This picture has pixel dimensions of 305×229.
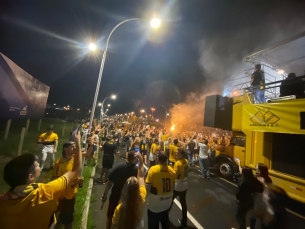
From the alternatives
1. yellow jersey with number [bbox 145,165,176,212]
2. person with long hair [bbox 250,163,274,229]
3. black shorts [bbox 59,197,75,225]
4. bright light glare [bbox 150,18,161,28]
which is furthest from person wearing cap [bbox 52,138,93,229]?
bright light glare [bbox 150,18,161,28]

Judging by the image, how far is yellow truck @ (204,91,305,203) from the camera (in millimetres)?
4789

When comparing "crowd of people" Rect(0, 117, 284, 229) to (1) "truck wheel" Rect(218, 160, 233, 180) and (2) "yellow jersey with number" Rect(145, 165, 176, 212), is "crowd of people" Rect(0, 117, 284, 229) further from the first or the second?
(1) "truck wheel" Rect(218, 160, 233, 180)

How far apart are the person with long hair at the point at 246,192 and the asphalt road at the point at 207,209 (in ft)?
3.54

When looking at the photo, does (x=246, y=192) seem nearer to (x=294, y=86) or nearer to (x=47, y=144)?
(x=294, y=86)

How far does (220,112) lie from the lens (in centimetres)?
784

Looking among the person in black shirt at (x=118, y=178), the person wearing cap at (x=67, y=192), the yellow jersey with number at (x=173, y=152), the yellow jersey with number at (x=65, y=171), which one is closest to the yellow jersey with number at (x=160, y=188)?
the person in black shirt at (x=118, y=178)

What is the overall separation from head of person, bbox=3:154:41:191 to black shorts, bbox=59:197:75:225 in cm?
168

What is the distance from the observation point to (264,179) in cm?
314

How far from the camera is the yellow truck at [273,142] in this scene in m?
4.79

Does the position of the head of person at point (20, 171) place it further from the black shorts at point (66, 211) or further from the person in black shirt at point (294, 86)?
the person in black shirt at point (294, 86)

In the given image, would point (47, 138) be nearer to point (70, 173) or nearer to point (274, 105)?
point (70, 173)

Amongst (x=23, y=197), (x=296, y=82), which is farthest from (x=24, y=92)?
(x=296, y=82)

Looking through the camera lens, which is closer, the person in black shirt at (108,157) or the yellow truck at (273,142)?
the yellow truck at (273,142)

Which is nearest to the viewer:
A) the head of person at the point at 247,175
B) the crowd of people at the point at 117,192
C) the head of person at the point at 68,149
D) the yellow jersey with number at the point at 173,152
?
the crowd of people at the point at 117,192
